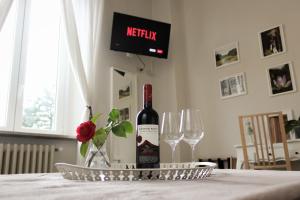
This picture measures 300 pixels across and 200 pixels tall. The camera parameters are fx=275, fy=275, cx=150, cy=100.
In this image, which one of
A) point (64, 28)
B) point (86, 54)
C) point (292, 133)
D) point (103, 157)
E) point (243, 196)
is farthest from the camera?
point (86, 54)

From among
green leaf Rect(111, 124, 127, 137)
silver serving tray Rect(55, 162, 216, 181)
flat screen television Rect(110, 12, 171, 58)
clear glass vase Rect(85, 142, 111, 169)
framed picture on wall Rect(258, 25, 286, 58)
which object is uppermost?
flat screen television Rect(110, 12, 171, 58)

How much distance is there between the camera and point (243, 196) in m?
0.31

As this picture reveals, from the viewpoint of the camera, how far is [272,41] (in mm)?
3080

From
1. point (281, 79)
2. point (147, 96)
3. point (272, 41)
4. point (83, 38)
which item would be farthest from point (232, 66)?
point (147, 96)

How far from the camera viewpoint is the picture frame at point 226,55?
3404 mm

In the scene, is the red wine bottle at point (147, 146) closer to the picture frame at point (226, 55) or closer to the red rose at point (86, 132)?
the red rose at point (86, 132)

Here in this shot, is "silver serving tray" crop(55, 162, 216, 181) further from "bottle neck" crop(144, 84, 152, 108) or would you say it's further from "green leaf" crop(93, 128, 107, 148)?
"green leaf" crop(93, 128, 107, 148)

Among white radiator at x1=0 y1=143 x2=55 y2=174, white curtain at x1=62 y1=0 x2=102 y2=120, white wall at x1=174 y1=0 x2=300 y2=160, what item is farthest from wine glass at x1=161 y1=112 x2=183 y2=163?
white wall at x1=174 y1=0 x2=300 y2=160

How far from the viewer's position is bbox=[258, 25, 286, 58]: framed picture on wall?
3008 millimetres

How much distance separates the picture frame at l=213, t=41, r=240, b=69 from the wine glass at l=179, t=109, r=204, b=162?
2.74 metres

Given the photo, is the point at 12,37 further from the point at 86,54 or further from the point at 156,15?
the point at 156,15

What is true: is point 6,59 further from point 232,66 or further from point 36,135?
point 232,66

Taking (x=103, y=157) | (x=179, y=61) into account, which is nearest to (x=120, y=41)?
(x=179, y=61)

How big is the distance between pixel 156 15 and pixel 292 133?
2.51 meters
